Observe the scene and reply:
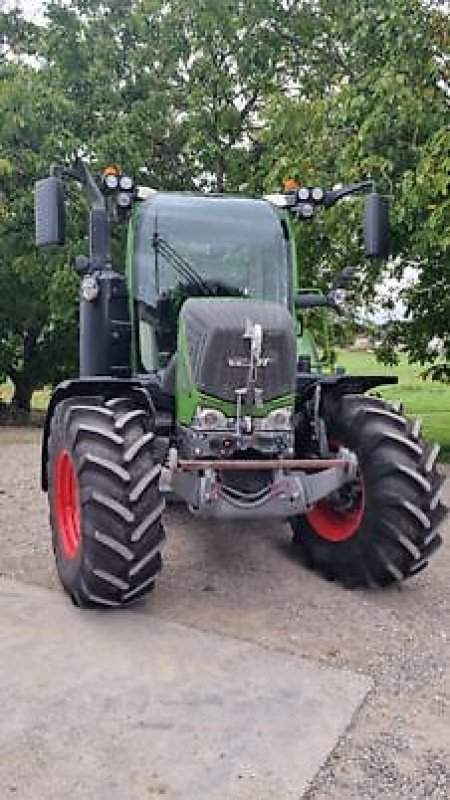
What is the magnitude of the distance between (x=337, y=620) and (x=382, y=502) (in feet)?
2.33

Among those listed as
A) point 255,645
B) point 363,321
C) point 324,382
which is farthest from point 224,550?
point 363,321

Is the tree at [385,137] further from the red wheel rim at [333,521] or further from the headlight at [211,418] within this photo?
the headlight at [211,418]

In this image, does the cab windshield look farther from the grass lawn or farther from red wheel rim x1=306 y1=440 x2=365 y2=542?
the grass lawn

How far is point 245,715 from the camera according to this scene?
3.65m

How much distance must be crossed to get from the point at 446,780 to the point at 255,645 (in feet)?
4.36

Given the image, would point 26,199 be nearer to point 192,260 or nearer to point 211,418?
point 192,260

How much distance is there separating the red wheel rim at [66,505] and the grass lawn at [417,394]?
6.20 metres

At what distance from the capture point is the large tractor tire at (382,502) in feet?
16.5

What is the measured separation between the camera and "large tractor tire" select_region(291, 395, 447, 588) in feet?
16.5

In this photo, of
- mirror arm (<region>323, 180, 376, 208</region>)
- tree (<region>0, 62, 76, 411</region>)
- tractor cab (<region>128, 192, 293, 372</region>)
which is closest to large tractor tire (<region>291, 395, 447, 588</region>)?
tractor cab (<region>128, 192, 293, 372</region>)

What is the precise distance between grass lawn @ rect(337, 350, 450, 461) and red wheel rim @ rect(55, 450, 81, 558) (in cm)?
620

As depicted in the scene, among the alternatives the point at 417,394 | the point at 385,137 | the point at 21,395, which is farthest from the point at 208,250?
the point at 417,394

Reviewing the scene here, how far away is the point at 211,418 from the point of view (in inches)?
195

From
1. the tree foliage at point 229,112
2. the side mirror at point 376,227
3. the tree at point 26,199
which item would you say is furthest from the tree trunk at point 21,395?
the side mirror at point 376,227
